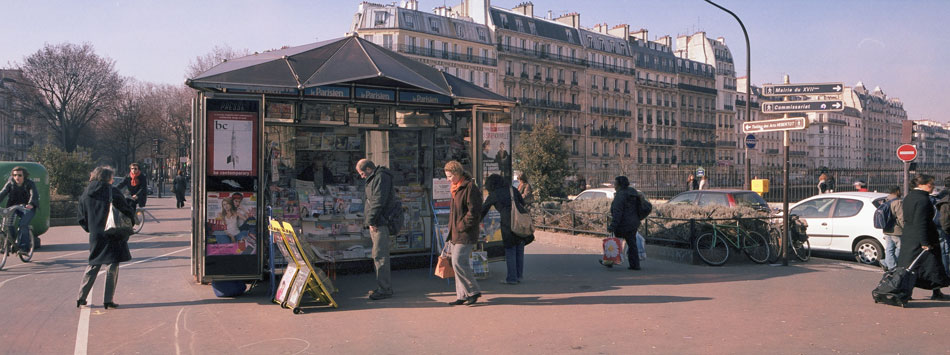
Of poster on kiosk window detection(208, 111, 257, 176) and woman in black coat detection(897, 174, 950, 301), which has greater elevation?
poster on kiosk window detection(208, 111, 257, 176)

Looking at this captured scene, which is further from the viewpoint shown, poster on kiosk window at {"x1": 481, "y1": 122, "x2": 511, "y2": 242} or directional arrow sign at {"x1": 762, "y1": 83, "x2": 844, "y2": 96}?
directional arrow sign at {"x1": 762, "y1": 83, "x2": 844, "y2": 96}

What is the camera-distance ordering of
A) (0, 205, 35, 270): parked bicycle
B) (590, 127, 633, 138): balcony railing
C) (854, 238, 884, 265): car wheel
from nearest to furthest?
(0, 205, 35, 270): parked bicycle, (854, 238, 884, 265): car wheel, (590, 127, 633, 138): balcony railing

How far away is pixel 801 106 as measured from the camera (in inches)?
511

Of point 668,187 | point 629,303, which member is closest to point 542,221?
point 629,303

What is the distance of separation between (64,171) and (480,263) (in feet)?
65.1

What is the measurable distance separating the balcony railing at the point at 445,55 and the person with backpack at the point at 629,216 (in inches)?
A: 2326

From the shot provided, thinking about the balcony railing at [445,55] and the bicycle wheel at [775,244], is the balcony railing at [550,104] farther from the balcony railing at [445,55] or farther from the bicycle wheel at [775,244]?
the bicycle wheel at [775,244]

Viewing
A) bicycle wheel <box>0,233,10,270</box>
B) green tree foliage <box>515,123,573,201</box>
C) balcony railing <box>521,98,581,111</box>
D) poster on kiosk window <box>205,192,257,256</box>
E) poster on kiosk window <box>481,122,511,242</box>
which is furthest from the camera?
balcony railing <box>521,98,581,111</box>

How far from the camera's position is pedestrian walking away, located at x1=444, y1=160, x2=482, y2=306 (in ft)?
27.8

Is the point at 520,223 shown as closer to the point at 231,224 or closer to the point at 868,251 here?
the point at 231,224

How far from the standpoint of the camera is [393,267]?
36.6ft

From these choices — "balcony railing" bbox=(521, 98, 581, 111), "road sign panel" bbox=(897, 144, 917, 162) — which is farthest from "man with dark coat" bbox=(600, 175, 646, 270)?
"balcony railing" bbox=(521, 98, 581, 111)

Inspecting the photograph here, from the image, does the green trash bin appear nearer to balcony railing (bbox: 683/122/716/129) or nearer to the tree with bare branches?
the tree with bare branches

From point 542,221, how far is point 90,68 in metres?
44.2
